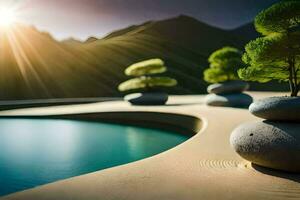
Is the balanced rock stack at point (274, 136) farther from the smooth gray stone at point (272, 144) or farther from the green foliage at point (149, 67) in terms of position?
the green foliage at point (149, 67)

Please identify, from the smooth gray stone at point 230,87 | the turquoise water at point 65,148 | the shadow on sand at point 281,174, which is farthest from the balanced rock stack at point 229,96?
the shadow on sand at point 281,174

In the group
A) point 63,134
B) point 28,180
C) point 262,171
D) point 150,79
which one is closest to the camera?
point 262,171

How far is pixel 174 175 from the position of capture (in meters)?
6.15

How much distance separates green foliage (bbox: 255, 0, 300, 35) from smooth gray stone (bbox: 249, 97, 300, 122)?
5.31 ft

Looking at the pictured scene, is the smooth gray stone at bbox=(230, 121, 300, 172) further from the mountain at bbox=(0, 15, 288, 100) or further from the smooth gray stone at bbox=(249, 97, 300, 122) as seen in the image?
the mountain at bbox=(0, 15, 288, 100)

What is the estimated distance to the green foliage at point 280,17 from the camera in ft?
22.1

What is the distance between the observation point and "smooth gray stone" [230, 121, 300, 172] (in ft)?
Result: 19.1

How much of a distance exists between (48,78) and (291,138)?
1939 inches

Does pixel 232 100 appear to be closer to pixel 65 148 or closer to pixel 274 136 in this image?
pixel 65 148

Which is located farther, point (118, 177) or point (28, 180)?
point (28, 180)

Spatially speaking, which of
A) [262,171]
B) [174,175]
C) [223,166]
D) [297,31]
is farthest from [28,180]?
[297,31]

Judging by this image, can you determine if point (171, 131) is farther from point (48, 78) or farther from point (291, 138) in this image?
point (48, 78)

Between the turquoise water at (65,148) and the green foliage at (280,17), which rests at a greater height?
the green foliage at (280,17)

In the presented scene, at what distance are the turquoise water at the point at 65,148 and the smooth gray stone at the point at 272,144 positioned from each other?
4.46 m
